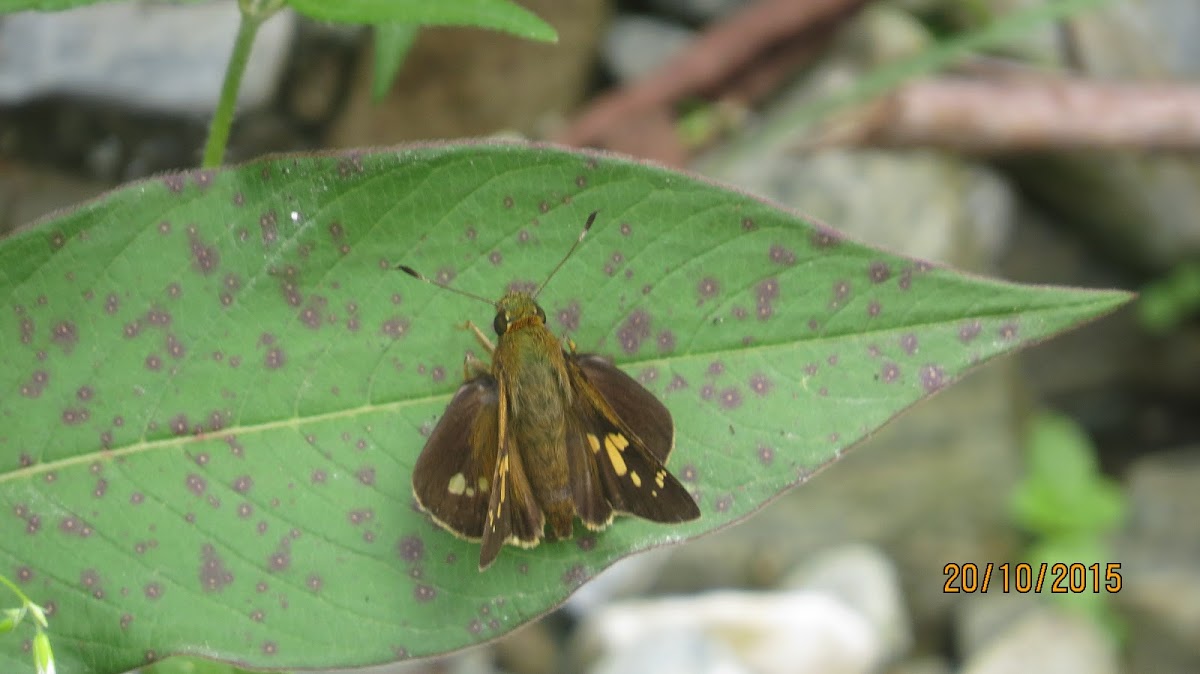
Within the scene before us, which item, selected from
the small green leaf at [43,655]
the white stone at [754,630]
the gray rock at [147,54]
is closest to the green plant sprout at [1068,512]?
the white stone at [754,630]

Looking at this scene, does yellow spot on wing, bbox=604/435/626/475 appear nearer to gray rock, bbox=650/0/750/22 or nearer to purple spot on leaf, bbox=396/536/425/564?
purple spot on leaf, bbox=396/536/425/564

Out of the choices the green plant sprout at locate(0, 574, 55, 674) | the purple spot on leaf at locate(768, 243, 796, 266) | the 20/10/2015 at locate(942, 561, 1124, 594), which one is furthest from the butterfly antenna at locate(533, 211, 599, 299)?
the 20/10/2015 at locate(942, 561, 1124, 594)

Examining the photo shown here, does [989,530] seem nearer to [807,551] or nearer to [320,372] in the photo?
[807,551]

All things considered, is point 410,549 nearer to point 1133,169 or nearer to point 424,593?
point 424,593

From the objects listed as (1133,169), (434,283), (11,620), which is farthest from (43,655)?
(1133,169)

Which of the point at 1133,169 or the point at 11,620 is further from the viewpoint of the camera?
the point at 1133,169

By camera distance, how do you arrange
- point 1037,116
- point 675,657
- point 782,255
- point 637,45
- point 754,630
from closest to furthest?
point 782,255
point 675,657
point 754,630
point 1037,116
point 637,45
